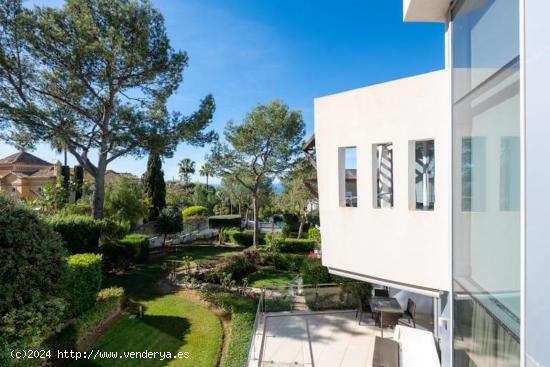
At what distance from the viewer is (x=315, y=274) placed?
11742mm

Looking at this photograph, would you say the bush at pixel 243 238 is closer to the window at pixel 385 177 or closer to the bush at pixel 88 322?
the bush at pixel 88 322

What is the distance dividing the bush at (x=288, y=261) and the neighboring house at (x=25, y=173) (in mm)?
33375

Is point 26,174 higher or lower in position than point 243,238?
higher

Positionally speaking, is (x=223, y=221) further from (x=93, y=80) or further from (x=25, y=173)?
(x=25, y=173)

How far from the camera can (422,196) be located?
18.9 feet

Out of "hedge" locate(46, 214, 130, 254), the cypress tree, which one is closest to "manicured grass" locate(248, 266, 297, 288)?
"hedge" locate(46, 214, 130, 254)

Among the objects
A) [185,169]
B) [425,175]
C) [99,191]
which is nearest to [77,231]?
[99,191]

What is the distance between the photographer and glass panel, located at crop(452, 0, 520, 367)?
8.63ft

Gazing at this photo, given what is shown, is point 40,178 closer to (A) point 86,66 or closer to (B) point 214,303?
(A) point 86,66

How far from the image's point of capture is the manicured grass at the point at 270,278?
48.2 ft

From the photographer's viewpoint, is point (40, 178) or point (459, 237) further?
point (40, 178)

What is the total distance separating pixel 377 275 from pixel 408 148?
8.34ft

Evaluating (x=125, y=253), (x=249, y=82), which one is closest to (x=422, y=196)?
(x=249, y=82)

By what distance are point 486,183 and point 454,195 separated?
4.10 feet
